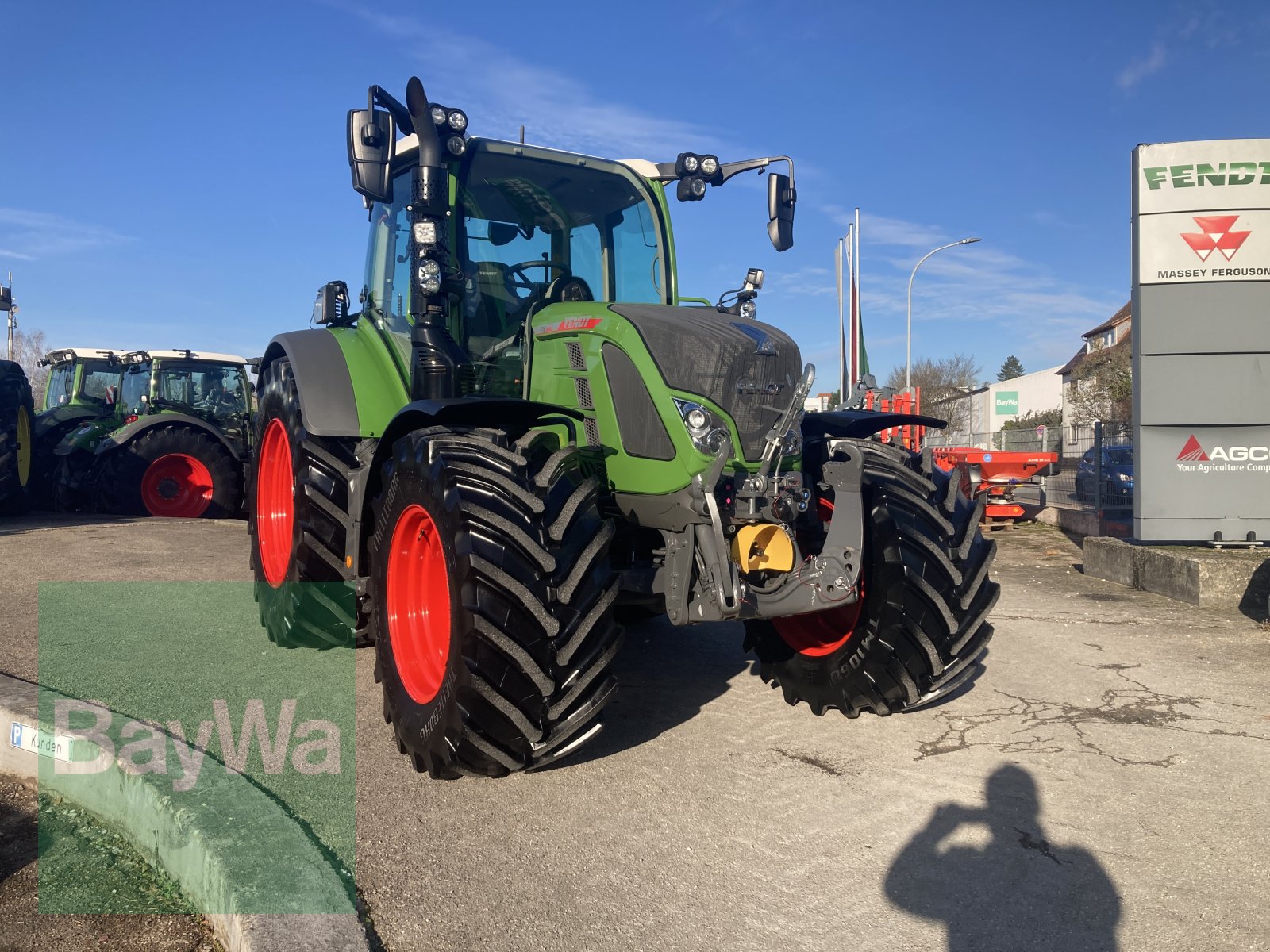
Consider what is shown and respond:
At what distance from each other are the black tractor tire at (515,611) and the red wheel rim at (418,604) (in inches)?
12.4

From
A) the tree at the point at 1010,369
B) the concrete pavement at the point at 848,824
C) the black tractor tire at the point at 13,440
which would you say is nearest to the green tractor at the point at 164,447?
the black tractor tire at the point at 13,440

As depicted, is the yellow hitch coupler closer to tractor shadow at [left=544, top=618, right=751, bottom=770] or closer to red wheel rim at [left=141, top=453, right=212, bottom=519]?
tractor shadow at [left=544, top=618, right=751, bottom=770]

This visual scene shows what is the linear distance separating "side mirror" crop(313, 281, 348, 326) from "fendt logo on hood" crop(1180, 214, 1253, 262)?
755 centimetres

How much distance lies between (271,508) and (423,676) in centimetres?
283

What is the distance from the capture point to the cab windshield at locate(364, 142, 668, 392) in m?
5.07

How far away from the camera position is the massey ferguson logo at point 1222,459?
29.6 ft

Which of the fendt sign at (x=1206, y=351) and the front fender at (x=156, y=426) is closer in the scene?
the fendt sign at (x=1206, y=351)

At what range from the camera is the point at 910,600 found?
423 centimetres

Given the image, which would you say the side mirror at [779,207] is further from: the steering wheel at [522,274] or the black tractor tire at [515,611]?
the black tractor tire at [515,611]

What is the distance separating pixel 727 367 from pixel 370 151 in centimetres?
175

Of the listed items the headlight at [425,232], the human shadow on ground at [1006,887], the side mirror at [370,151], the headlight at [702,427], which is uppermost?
the side mirror at [370,151]

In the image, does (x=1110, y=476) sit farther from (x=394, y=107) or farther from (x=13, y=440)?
(x=13, y=440)

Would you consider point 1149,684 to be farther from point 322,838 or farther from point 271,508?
point 271,508

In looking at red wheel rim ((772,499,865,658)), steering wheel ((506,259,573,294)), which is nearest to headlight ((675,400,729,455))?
red wheel rim ((772,499,865,658))
